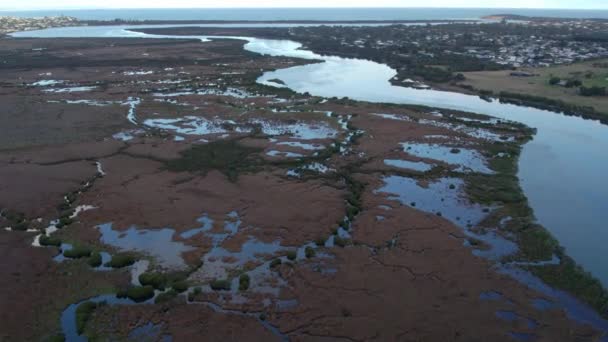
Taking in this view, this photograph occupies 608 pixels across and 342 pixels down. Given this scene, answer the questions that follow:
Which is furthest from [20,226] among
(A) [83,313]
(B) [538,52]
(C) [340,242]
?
(B) [538,52]

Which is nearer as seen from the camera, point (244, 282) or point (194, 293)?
point (194, 293)

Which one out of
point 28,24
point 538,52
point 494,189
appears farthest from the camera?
point 28,24

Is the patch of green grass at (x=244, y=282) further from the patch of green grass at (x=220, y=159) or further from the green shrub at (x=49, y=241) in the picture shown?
the patch of green grass at (x=220, y=159)

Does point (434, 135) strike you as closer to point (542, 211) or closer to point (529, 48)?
point (542, 211)

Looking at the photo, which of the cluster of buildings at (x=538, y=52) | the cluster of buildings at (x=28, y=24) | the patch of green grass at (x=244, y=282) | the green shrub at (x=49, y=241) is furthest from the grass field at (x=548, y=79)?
the cluster of buildings at (x=28, y=24)

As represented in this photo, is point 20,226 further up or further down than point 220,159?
further down

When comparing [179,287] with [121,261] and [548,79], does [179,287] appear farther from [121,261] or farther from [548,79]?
[548,79]
